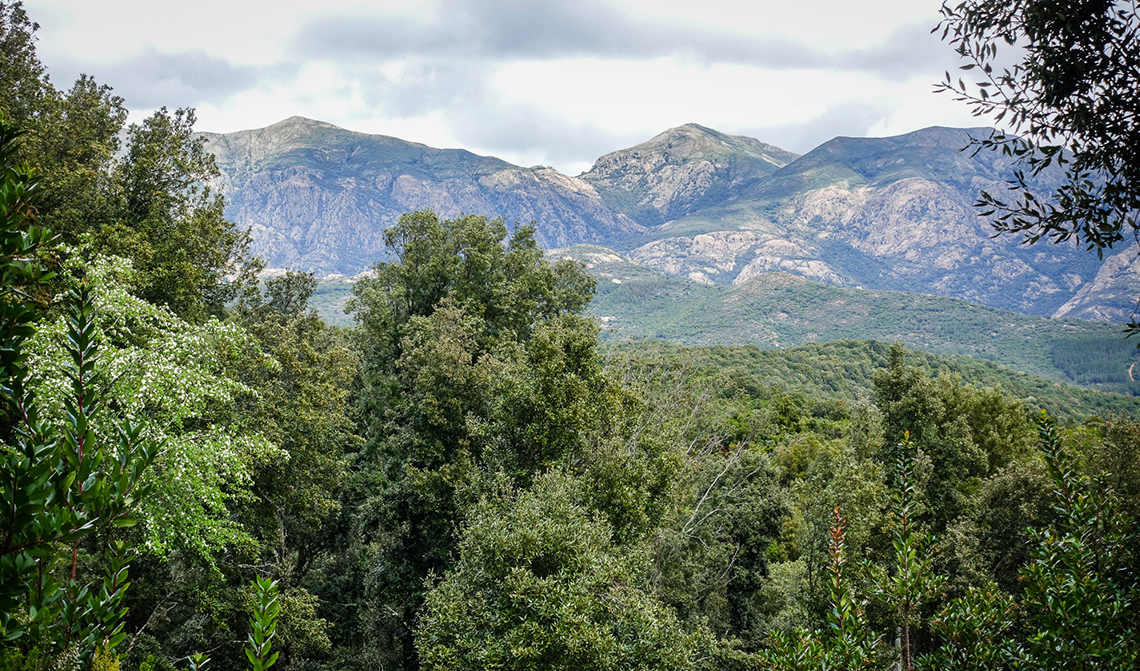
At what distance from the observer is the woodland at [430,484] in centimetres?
384

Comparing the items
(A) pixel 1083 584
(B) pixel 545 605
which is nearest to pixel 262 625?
(A) pixel 1083 584

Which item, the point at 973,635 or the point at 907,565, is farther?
the point at 907,565

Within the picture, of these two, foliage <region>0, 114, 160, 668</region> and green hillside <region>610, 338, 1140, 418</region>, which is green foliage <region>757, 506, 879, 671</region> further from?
green hillside <region>610, 338, 1140, 418</region>

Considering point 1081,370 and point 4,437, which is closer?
point 4,437

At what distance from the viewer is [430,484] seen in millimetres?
21656

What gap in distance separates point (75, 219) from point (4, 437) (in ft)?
32.1

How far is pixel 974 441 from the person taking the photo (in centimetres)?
2514

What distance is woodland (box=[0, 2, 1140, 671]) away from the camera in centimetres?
384

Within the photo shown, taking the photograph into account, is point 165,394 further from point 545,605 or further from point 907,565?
point 907,565

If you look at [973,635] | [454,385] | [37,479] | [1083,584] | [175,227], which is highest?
[175,227]

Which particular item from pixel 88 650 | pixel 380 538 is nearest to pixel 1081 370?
pixel 380 538

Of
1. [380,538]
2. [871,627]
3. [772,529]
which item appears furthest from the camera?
[772,529]

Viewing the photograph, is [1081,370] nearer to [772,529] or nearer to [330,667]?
[772,529]

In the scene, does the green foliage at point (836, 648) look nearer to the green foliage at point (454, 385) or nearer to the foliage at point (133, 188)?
the green foliage at point (454, 385)
